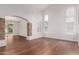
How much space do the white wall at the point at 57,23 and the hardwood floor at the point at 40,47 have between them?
0.09 m

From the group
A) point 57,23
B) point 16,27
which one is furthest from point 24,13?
point 57,23

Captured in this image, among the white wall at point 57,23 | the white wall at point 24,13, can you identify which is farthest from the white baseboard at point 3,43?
the white wall at point 57,23

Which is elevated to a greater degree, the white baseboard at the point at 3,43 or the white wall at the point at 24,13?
the white wall at the point at 24,13

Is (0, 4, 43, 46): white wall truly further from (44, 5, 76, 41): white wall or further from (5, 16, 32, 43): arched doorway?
(44, 5, 76, 41): white wall

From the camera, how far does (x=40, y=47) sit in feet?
6.84

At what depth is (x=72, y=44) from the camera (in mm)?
2045

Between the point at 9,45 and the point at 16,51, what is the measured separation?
Answer: 17 cm

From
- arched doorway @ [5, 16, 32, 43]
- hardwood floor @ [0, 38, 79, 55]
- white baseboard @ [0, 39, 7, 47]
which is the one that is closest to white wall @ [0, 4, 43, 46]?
arched doorway @ [5, 16, 32, 43]

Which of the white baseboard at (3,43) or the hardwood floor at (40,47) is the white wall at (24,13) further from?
the white baseboard at (3,43)

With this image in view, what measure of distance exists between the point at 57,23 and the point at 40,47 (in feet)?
1.76

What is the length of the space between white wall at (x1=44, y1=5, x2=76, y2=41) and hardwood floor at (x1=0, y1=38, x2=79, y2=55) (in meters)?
0.09

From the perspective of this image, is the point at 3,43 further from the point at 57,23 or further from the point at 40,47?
the point at 57,23

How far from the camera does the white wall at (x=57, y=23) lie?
2057 millimetres
